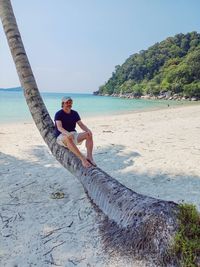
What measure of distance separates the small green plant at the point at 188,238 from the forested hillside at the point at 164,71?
60.4m

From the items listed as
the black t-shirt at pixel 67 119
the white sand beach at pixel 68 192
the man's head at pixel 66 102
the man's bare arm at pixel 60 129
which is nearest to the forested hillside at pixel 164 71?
the white sand beach at pixel 68 192

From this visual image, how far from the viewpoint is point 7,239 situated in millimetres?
4465

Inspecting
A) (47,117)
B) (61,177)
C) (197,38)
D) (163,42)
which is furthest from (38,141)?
(163,42)

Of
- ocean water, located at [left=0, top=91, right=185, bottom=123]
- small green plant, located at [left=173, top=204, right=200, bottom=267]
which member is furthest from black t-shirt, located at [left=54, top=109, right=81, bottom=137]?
ocean water, located at [left=0, top=91, right=185, bottom=123]

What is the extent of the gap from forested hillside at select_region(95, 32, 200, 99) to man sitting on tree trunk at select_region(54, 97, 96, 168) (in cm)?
5880

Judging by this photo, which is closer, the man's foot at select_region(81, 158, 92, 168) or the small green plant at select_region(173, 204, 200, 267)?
the small green plant at select_region(173, 204, 200, 267)

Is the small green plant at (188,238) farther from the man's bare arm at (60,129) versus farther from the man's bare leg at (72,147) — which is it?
the man's bare arm at (60,129)

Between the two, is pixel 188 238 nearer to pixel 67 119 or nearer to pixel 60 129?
pixel 60 129

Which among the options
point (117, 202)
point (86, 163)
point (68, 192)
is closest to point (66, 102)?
point (86, 163)

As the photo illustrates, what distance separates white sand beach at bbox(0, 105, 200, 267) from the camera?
414 centimetres

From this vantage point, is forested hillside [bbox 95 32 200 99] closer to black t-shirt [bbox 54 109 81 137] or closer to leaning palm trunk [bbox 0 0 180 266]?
black t-shirt [bbox 54 109 81 137]

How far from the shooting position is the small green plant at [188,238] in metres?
3.37

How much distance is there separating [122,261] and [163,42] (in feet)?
374

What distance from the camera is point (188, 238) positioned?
3.49 meters
